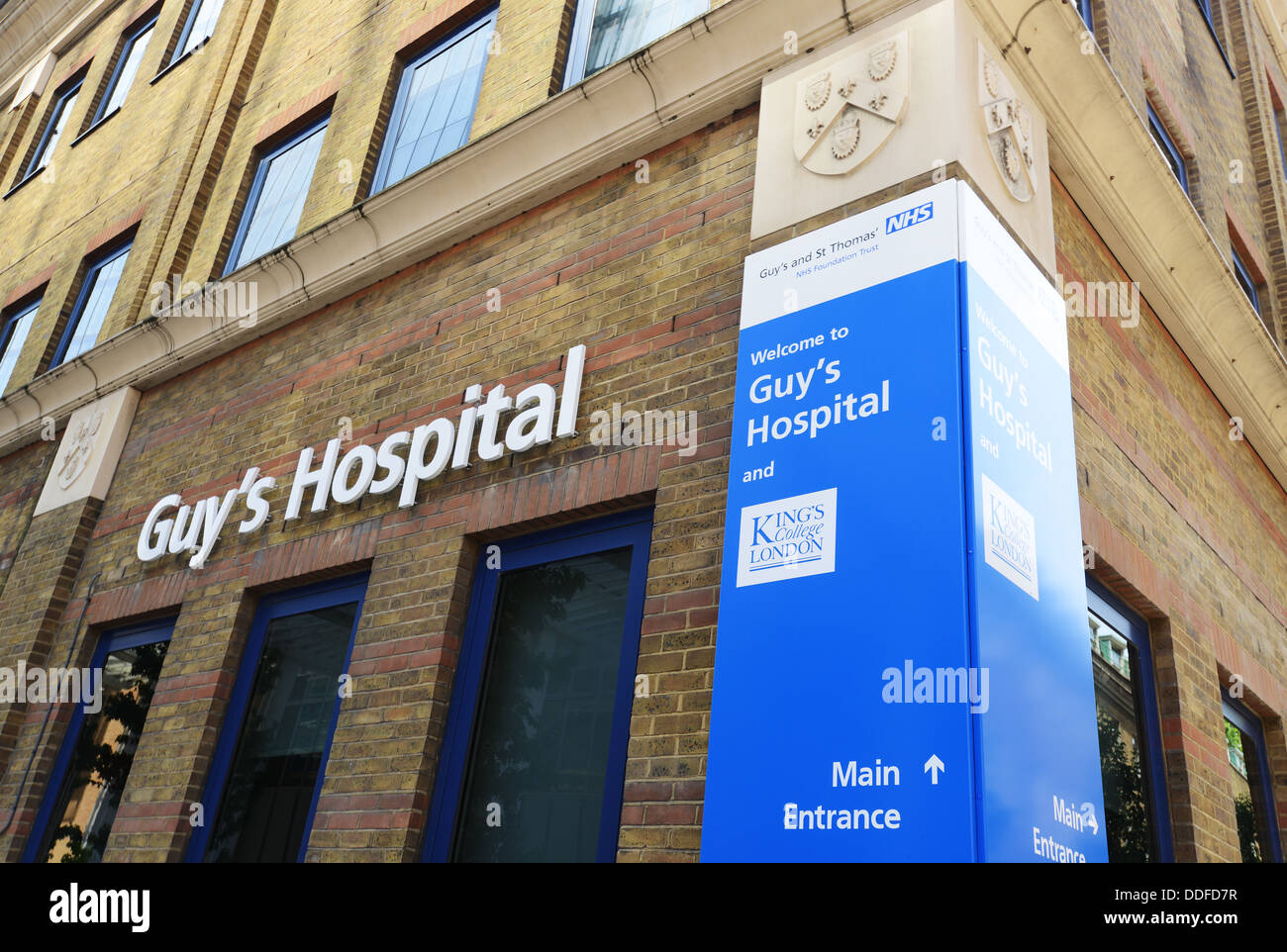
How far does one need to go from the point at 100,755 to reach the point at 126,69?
1012cm

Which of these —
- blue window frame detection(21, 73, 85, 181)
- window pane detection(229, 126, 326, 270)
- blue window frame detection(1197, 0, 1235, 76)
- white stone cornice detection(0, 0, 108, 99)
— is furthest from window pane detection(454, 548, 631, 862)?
white stone cornice detection(0, 0, 108, 99)

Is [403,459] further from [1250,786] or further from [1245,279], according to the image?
[1245,279]

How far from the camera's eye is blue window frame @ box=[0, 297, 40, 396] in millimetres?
11648

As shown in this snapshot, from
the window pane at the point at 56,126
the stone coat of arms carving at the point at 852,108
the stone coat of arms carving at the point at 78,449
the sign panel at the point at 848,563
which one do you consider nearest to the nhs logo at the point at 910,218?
the sign panel at the point at 848,563

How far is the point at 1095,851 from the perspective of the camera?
3.85 meters

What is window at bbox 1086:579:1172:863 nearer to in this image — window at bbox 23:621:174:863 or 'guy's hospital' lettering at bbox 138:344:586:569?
'guy's hospital' lettering at bbox 138:344:586:569

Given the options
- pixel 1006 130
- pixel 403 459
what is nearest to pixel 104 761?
pixel 403 459

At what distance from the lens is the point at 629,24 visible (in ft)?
22.1

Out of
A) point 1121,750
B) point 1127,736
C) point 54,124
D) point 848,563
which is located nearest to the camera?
point 848,563

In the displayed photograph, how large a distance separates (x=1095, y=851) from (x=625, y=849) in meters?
1.76

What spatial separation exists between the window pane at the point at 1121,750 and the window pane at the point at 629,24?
14.1ft

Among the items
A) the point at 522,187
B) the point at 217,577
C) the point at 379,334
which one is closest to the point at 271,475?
the point at 217,577

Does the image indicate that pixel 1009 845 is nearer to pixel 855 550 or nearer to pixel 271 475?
pixel 855 550

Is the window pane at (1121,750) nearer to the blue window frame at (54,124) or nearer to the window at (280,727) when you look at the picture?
the window at (280,727)
